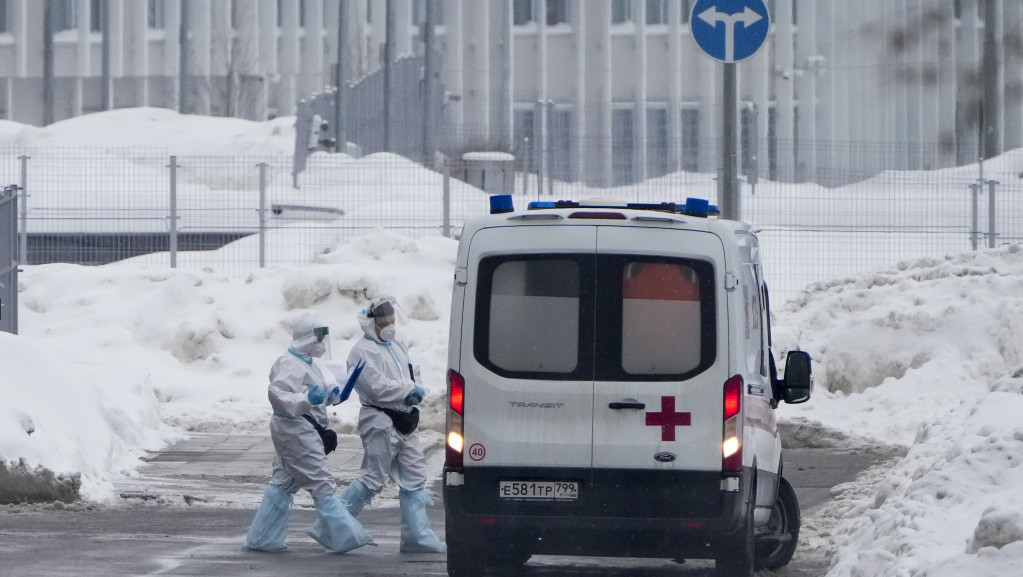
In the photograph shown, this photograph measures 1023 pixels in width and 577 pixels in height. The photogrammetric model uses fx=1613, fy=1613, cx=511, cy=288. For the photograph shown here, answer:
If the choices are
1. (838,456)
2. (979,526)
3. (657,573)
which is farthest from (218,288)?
(979,526)

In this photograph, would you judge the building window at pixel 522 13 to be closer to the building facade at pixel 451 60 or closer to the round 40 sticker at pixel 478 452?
the building facade at pixel 451 60

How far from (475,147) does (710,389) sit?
69.2 ft

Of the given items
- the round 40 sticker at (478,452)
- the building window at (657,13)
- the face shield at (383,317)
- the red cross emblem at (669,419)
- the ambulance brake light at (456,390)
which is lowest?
the round 40 sticker at (478,452)

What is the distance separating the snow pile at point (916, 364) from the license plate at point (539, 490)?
124cm

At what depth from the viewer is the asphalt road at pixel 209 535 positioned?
8359 mm

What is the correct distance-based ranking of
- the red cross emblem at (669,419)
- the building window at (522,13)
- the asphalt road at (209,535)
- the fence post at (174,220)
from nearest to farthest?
1. the red cross emblem at (669,419)
2. the asphalt road at (209,535)
3. the fence post at (174,220)
4. the building window at (522,13)

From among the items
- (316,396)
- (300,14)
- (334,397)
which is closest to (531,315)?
(316,396)

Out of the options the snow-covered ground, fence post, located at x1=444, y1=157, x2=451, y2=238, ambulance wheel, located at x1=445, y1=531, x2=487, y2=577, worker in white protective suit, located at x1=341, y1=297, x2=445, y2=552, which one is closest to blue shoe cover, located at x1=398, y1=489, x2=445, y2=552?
worker in white protective suit, located at x1=341, y1=297, x2=445, y2=552

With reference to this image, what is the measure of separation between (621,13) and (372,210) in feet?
98.2

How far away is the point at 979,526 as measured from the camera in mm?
5891

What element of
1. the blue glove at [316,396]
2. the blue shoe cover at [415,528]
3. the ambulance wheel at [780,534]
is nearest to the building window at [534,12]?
the blue shoe cover at [415,528]

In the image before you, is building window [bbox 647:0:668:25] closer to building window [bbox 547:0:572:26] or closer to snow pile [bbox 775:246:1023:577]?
building window [bbox 547:0:572:26]

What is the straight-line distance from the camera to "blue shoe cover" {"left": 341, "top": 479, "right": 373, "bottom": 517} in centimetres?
937

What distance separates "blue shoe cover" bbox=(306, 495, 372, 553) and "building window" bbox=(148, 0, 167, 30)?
1788 inches
